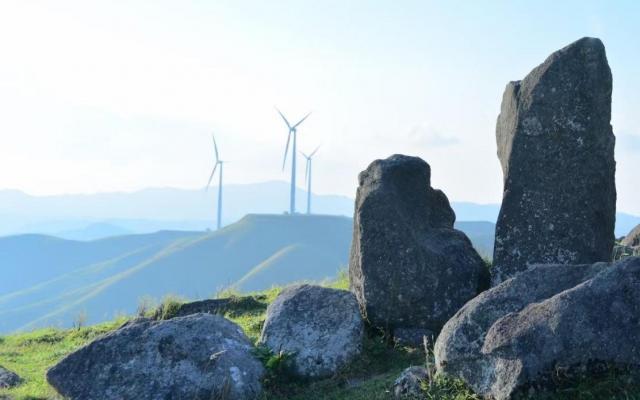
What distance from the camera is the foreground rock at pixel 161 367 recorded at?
40.8 feet

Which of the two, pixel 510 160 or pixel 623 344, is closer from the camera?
pixel 623 344

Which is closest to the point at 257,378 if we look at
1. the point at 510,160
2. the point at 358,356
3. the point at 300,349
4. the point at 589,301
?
the point at 300,349

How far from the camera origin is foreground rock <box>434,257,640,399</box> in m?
9.42

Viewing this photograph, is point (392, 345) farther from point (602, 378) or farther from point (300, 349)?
point (602, 378)

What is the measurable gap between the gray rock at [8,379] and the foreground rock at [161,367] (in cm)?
277

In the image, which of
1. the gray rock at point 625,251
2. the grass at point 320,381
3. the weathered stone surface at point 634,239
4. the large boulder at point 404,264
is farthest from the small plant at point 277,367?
the weathered stone surface at point 634,239

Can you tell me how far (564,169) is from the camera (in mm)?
15922

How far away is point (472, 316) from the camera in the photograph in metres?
11.2

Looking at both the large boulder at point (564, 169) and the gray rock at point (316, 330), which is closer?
the gray rock at point (316, 330)

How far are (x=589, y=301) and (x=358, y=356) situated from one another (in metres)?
5.37

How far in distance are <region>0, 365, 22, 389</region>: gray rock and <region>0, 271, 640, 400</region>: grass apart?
0.22 m

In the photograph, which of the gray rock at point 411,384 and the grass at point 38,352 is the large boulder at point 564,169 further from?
the grass at point 38,352

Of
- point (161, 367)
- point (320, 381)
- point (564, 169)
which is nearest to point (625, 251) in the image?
point (564, 169)

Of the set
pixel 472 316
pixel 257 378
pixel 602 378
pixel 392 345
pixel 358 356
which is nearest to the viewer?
pixel 602 378
